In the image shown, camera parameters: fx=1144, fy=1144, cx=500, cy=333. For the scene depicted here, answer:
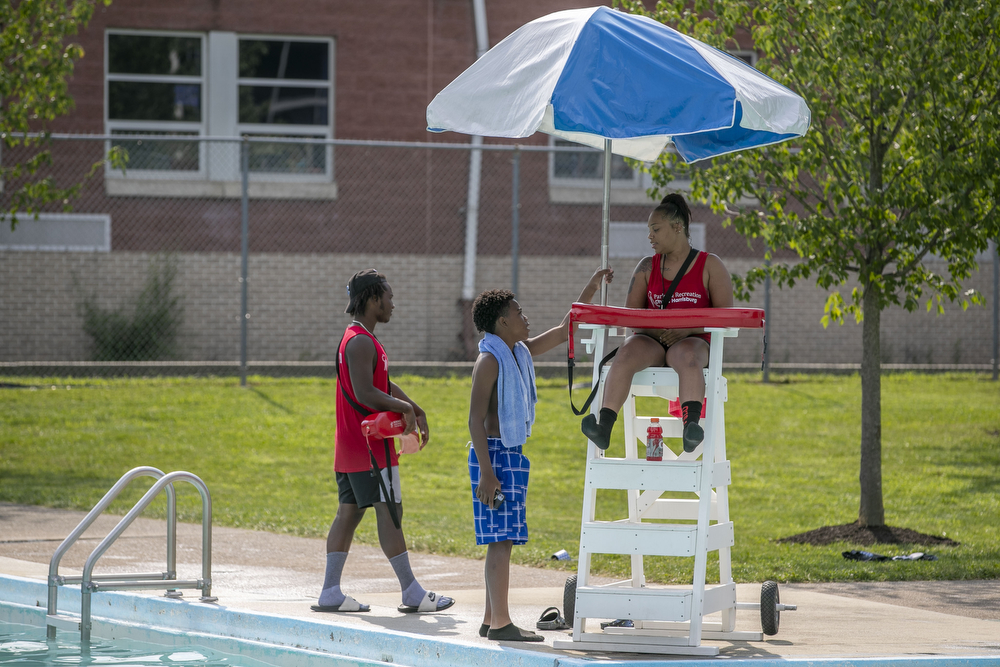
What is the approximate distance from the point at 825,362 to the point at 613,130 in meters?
13.8

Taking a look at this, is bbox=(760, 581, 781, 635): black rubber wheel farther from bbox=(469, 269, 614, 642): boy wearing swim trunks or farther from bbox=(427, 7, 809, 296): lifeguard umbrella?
bbox=(427, 7, 809, 296): lifeguard umbrella

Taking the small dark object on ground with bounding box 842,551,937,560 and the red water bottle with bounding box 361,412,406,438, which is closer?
the red water bottle with bounding box 361,412,406,438

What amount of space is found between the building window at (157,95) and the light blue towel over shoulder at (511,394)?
1264cm

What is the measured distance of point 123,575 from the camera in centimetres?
621

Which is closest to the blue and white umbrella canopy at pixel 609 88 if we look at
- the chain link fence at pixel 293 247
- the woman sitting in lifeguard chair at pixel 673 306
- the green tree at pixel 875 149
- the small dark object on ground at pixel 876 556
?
the woman sitting in lifeguard chair at pixel 673 306

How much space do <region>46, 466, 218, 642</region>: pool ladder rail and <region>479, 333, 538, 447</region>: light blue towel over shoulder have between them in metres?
1.74

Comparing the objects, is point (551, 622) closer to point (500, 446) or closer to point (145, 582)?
point (500, 446)

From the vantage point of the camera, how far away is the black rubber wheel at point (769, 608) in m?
5.61

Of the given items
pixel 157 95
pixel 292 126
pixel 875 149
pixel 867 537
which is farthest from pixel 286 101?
pixel 867 537

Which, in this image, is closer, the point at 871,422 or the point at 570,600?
the point at 570,600

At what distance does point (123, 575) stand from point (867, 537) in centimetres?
520

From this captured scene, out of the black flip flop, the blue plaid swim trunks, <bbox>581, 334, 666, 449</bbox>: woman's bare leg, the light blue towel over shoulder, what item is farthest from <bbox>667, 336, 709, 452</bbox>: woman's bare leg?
the black flip flop

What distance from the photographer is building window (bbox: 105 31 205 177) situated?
16812mm

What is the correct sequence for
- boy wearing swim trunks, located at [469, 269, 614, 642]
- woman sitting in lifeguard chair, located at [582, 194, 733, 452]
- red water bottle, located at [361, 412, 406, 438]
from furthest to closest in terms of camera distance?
1. red water bottle, located at [361, 412, 406, 438]
2. boy wearing swim trunks, located at [469, 269, 614, 642]
3. woman sitting in lifeguard chair, located at [582, 194, 733, 452]
